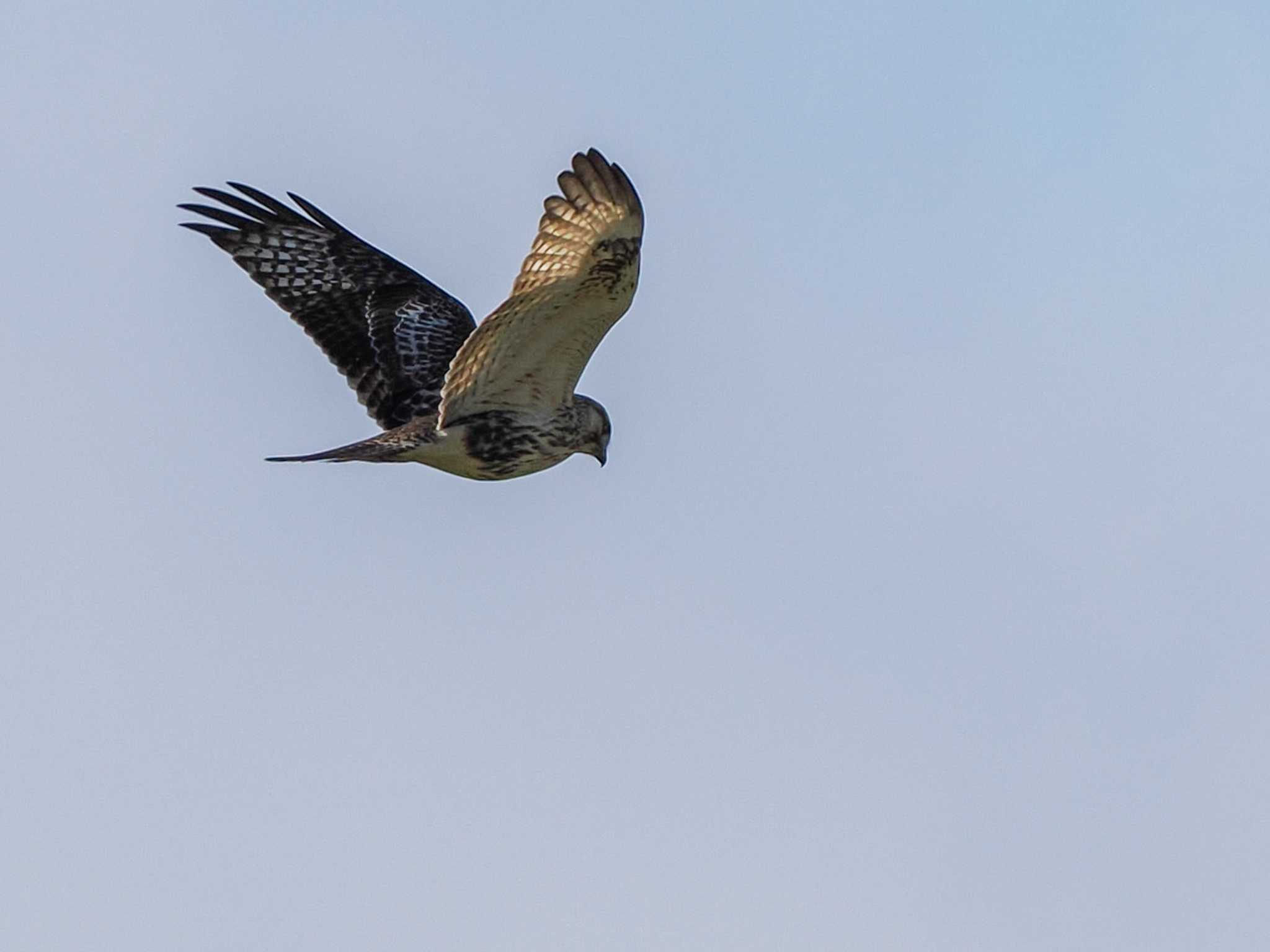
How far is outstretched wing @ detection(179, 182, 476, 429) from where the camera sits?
14680 millimetres

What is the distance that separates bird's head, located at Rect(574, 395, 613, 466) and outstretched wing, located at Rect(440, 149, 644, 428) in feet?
2.85

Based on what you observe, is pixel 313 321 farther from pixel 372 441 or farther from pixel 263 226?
pixel 372 441

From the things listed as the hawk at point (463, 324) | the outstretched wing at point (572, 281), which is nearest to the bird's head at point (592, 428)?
the hawk at point (463, 324)

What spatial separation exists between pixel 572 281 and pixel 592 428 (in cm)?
198

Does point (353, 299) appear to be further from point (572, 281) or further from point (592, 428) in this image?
Answer: point (572, 281)

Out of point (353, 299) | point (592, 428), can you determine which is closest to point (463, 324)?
point (353, 299)

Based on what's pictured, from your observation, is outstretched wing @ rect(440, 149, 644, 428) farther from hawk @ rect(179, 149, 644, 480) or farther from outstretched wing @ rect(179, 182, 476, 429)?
outstretched wing @ rect(179, 182, 476, 429)

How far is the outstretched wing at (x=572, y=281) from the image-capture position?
1183 centimetres

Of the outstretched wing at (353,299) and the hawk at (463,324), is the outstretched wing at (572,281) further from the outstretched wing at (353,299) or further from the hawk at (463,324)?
the outstretched wing at (353,299)

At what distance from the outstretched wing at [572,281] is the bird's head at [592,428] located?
87cm

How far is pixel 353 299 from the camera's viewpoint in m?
15.1

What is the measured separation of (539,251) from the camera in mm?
12016

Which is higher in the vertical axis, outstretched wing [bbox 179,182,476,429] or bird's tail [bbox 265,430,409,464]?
outstretched wing [bbox 179,182,476,429]

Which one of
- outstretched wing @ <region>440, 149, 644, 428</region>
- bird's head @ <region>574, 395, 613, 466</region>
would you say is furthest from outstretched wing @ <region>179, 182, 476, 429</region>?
outstretched wing @ <region>440, 149, 644, 428</region>
